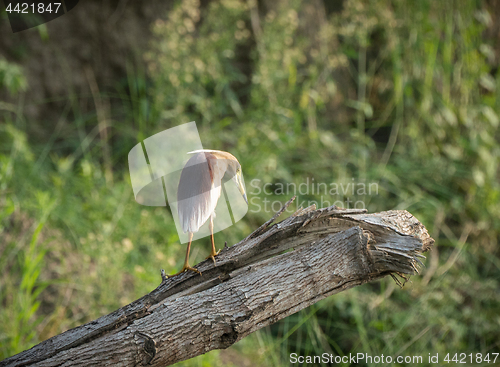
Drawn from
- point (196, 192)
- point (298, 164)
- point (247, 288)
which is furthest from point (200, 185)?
point (298, 164)

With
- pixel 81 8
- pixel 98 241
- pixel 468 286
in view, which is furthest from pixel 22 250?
pixel 468 286

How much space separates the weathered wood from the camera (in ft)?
2.64

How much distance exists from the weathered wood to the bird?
180 mm

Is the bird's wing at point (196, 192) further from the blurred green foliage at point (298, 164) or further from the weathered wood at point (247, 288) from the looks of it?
the blurred green foliage at point (298, 164)

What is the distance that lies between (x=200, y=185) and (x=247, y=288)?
0.26m

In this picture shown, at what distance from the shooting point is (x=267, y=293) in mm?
831

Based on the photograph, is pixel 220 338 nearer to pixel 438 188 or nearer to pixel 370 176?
pixel 370 176

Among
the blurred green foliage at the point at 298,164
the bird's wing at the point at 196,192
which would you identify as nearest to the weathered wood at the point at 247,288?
the bird's wing at the point at 196,192

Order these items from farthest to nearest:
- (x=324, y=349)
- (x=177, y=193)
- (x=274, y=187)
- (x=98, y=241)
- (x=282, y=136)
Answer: (x=274, y=187), (x=282, y=136), (x=324, y=349), (x=98, y=241), (x=177, y=193)

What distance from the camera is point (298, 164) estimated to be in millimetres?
2748

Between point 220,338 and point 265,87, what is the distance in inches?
68.2

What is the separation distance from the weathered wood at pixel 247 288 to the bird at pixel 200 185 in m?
0.18

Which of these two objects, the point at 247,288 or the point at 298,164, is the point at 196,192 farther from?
the point at 298,164

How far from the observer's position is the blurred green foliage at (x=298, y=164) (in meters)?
1.72
